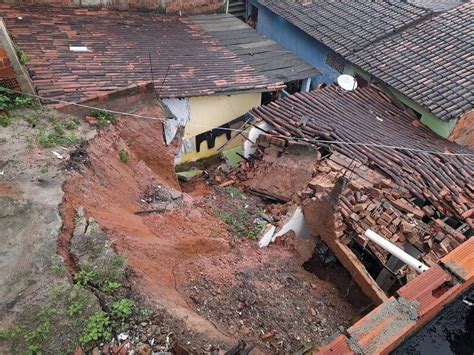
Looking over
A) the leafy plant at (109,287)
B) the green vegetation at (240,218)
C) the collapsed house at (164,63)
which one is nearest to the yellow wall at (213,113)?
the collapsed house at (164,63)

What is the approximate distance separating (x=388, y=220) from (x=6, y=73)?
345 inches

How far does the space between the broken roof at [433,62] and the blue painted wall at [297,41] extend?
2.08 m

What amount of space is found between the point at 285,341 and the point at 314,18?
1451 centimetres

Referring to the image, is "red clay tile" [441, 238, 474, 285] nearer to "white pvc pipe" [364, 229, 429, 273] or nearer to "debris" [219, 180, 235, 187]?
"white pvc pipe" [364, 229, 429, 273]

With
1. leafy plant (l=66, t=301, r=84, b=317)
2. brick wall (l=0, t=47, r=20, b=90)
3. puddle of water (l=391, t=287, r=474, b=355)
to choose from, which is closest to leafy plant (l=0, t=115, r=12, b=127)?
brick wall (l=0, t=47, r=20, b=90)

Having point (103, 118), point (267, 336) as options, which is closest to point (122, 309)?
point (267, 336)

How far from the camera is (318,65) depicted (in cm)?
1734

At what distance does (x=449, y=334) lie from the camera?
5.59 metres

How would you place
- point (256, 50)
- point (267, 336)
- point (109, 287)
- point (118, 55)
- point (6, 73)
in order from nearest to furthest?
point (109, 287)
point (267, 336)
point (6, 73)
point (118, 55)
point (256, 50)

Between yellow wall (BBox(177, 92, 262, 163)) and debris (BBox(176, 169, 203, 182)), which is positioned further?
yellow wall (BBox(177, 92, 262, 163))

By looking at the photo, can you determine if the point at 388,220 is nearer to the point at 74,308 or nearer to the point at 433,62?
the point at 74,308

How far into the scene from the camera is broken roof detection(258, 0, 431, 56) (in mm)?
15594

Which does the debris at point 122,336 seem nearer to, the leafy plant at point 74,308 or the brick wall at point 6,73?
the leafy plant at point 74,308

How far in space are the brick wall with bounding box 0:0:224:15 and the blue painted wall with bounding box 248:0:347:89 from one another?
3168 millimetres
